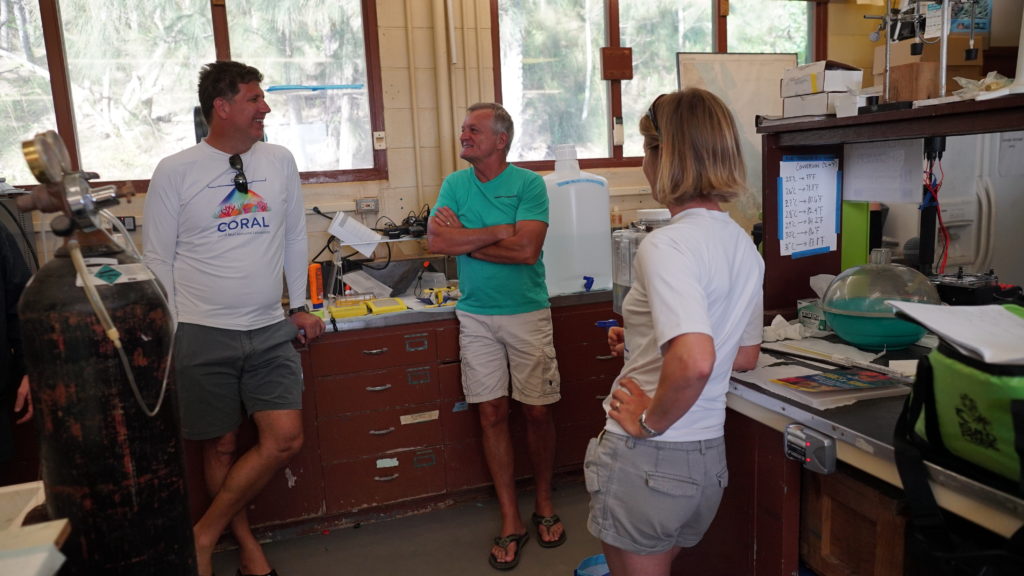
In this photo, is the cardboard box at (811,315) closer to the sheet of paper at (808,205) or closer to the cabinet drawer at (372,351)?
the sheet of paper at (808,205)

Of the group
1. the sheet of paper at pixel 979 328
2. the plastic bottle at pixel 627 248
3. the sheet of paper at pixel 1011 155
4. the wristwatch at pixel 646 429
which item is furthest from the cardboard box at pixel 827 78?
the sheet of paper at pixel 1011 155

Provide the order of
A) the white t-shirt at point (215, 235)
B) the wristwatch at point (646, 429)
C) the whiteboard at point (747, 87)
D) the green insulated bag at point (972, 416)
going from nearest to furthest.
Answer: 1. the green insulated bag at point (972, 416)
2. the wristwatch at point (646, 429)
3. the white t-shirt at point (215, 235)
4. the whiteboard at point (747, 87)

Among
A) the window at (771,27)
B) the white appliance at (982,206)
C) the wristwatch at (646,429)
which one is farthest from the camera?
the window at (771,27)

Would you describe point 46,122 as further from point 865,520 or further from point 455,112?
point 865,520

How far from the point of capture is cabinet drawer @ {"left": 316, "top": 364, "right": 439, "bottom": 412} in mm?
2785


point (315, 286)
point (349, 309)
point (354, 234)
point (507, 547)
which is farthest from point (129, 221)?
point (507, 547)

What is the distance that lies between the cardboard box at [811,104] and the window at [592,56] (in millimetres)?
1880

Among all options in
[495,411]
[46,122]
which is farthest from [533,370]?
[46,122]

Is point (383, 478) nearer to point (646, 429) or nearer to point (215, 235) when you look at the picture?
point (215, 235)

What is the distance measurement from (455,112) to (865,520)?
9.03ft

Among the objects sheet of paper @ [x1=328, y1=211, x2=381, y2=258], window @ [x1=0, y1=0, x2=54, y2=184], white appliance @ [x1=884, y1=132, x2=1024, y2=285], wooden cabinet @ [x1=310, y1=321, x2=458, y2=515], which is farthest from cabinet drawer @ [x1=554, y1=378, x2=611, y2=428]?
window @ [x1=0, y1=0, x2=54, y2=184]

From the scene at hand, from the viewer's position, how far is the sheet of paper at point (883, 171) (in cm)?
194

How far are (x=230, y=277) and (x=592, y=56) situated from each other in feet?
8.08

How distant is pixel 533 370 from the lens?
2.72 m
